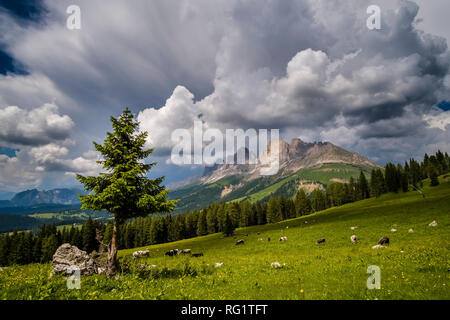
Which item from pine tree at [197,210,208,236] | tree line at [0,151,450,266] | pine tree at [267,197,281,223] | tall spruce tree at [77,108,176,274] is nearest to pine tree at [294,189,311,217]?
tree line at [0,151,450,266]

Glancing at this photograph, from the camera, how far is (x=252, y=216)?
395ft

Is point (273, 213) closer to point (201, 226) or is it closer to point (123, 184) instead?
point (201, 226)

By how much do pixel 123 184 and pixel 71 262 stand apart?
27.4 feet

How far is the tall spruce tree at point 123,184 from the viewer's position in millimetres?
15281

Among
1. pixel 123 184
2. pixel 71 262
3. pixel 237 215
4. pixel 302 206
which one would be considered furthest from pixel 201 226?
pixel 123 184

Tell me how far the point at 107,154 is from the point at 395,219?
5025 centimetres

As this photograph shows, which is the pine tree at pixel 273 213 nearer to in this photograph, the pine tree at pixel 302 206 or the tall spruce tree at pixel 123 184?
the pine tree at pixel 302 206

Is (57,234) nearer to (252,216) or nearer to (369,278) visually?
(252,216)

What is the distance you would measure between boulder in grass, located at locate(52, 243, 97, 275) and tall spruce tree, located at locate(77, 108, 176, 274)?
2.96 metres

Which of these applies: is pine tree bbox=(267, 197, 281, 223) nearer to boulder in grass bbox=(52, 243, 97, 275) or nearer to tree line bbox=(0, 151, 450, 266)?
tree line bbox=(0, 151, 450, 266)


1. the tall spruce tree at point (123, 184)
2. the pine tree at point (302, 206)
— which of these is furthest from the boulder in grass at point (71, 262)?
the pine tree at point (302, 206)

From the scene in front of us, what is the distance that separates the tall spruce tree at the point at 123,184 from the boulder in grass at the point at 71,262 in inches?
116

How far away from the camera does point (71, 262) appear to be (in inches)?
653

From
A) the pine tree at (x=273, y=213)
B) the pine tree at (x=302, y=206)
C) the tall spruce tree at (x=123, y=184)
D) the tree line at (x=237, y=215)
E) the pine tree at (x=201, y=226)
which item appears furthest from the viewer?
the pine tree at (x=302, y=206)
